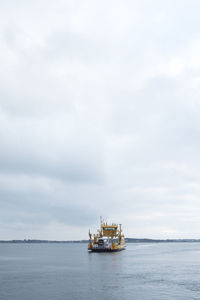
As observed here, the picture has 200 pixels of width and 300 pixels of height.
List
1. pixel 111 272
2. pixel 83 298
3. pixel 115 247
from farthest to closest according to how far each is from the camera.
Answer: pixel 115 247, pixel 111 272, pixel 83 298

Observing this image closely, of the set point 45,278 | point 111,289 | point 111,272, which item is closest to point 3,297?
point 111,289

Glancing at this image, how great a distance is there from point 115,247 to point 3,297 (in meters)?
114

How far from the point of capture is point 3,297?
5097 cm

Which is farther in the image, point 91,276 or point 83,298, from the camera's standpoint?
point 91,276

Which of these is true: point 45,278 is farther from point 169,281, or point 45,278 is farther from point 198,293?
point 198,293

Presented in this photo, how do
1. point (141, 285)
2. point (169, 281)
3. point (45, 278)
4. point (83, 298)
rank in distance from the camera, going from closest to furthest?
point (83, 298), point (141, 285), point (169, 281), point (45, 278)

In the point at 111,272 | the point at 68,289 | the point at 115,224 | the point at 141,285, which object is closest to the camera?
the point at 68,289

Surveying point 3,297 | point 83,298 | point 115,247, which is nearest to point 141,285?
point 83,298

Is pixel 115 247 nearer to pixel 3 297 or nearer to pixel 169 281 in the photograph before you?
pixel 169 281

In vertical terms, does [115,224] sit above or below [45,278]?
above

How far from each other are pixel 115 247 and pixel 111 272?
78.9 metres

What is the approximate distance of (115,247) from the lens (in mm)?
160250

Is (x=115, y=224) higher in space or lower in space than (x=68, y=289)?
higher

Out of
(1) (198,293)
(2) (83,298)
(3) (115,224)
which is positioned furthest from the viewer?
(3) (115,224)
